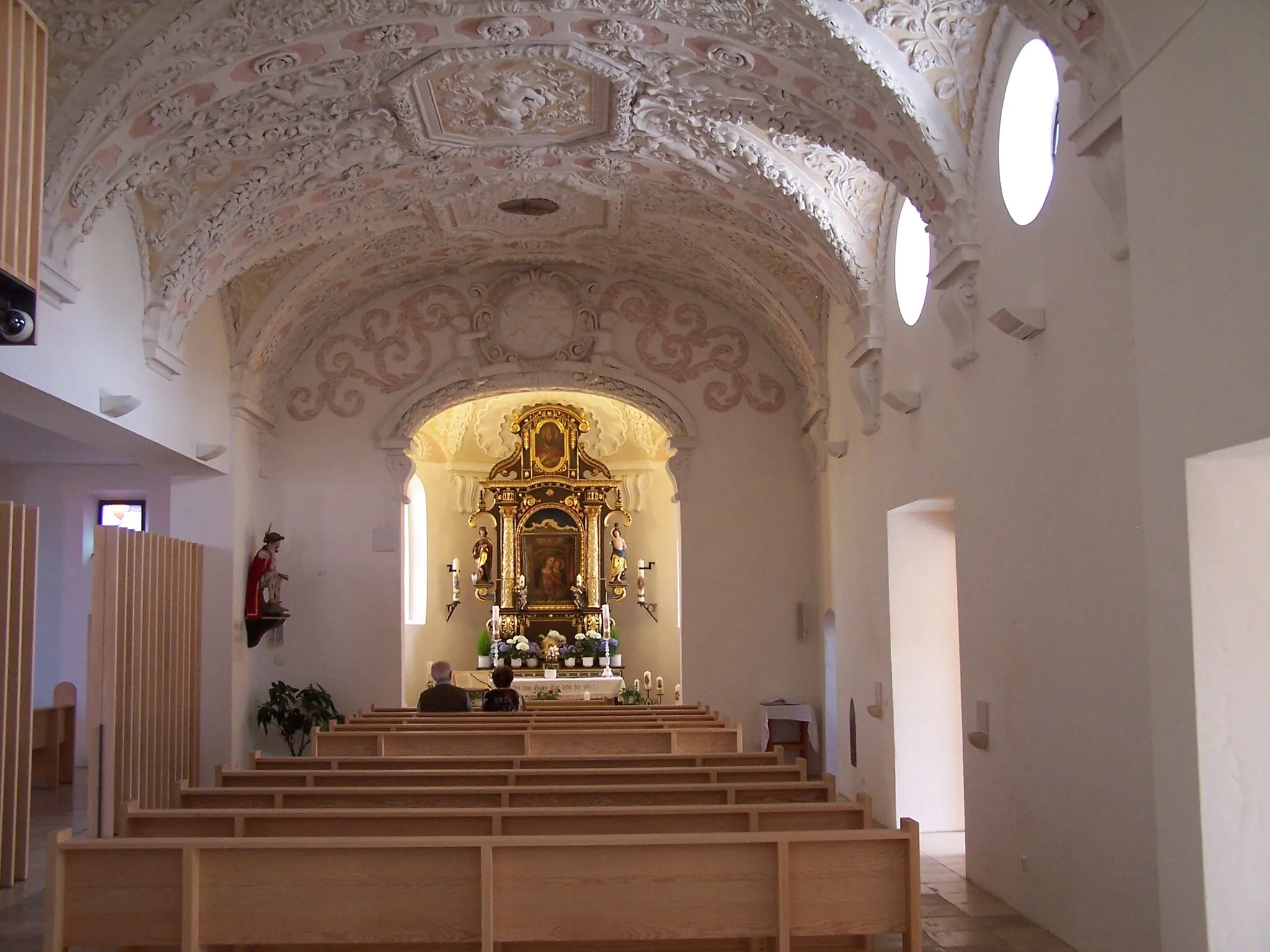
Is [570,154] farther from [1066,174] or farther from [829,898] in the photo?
[829,898]

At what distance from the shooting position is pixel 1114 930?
19.6ft

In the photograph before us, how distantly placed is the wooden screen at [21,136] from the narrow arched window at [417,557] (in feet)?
42.5

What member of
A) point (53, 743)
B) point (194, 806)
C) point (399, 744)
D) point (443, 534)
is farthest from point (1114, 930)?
point (443, 534)

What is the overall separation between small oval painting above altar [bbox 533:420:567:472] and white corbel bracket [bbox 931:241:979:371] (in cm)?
1234

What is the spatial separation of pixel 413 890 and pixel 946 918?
3502 mm

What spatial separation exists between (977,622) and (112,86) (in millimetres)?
6426

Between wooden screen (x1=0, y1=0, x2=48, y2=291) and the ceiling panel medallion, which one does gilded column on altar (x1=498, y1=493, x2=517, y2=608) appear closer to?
the ceiling panel medallion

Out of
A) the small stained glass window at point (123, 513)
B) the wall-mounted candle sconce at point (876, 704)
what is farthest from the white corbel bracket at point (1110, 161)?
the small stained glass window at point (123, 513)

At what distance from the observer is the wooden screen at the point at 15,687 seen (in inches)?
334

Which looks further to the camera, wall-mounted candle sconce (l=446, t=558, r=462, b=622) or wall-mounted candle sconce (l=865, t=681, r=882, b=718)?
wall-mounted candle sconce (l=446, t=558, r=462, b=622)

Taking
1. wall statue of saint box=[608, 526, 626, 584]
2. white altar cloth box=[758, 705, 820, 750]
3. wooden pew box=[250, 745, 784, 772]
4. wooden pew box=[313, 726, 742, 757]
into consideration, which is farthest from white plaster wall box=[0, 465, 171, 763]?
wooden pew box=[250, 745, 784, 772]

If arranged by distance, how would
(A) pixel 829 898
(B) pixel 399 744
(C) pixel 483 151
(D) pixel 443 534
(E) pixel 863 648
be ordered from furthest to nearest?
(D) pixel 443 534 → (E) pixel 863 648 → (C) pixel 483 151 → (B) pixel 399 744 → (A) pixel 829 898

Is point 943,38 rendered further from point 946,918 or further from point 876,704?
point 876,704

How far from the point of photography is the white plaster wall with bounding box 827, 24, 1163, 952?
231 inches
